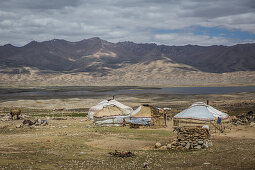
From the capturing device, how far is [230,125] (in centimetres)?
3300

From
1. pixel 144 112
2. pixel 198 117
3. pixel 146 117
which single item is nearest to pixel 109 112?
pixel 144 112

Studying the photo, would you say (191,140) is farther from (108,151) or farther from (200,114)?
(200,114)

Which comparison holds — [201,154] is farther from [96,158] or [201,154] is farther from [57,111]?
[57,111]

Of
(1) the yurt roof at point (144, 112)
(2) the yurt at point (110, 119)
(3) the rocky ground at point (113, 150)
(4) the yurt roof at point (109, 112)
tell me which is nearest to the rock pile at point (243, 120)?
(3) the rocky ground at point (113, 150)

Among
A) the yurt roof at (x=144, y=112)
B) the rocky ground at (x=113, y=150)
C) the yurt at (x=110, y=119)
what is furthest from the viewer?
the yurt at (x=110, y=119)

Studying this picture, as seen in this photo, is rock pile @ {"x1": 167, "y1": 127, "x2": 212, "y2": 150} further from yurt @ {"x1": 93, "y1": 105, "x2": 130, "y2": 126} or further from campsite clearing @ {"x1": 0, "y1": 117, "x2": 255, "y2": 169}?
yurt @ {"x1": 93, "y1": 105, "x2": 130, "y2": 126}

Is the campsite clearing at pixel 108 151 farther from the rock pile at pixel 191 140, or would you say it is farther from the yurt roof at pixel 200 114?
the yurt roof at pixel 200 114

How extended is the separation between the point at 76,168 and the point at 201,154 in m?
6.97

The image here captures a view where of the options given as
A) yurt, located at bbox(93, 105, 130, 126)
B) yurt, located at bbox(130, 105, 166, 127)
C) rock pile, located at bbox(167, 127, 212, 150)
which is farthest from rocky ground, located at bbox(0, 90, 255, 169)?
yurt, located at bbox(93, 105, 130, 126)

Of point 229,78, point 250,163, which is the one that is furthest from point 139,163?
point 229,78

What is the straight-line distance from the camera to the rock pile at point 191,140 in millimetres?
20594

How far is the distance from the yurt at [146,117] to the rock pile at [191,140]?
11.1m

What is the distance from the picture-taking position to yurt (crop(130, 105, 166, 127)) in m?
32.8

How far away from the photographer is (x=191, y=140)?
70.2 ft
